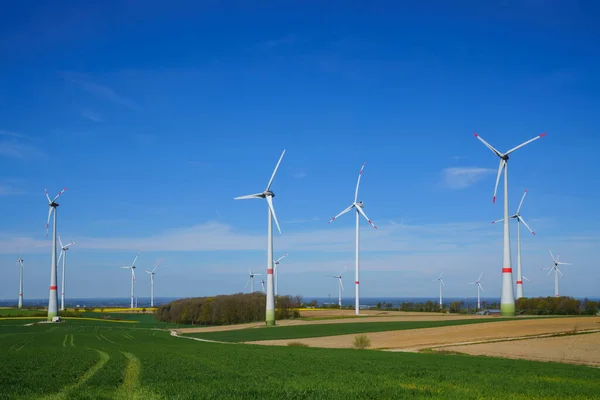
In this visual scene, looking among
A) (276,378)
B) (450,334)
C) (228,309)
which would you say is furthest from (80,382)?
(228,309)

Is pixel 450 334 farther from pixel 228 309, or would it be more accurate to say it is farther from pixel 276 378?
pixel 228 309

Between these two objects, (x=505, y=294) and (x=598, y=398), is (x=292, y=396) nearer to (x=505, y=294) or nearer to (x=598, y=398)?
(x=598, y=398)

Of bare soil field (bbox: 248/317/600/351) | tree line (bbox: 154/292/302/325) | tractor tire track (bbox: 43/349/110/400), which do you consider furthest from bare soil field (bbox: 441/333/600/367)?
tree line (bbox: 154/292/302/325)

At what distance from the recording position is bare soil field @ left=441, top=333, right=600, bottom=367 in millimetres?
34369

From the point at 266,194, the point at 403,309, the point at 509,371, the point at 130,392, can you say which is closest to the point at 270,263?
the point at 266,194

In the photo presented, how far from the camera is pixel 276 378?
2178cm

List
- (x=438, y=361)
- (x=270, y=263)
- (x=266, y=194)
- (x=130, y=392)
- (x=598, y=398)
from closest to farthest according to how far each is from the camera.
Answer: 1. (x=598, y=398)
2. (x=130, y=392)
3. (x=438, y=361)
4. (x=270, y=263)
5. (x=266, y=194)

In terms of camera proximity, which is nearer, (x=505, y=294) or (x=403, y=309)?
(x=505, y=294)

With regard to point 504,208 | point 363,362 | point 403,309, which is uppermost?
point 504,208

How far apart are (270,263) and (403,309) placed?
214ft

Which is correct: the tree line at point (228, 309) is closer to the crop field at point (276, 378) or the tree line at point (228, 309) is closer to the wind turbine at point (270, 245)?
the wind turbine at point (270, 245)

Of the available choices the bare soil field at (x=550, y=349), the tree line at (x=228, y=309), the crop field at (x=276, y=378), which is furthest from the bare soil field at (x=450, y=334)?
the tree line at (x=228, y=309)

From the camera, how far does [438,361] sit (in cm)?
3080

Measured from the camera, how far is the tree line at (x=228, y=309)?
107500mm
